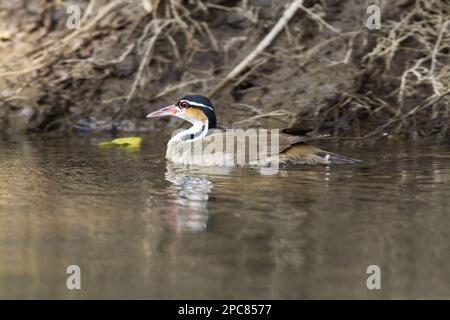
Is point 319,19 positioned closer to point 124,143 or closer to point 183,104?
point 183,104

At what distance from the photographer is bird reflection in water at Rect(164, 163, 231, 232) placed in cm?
688

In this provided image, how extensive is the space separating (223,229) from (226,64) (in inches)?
251

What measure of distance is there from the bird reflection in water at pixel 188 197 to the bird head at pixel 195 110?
1021 millimetres

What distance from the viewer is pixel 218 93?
1238 centimetres

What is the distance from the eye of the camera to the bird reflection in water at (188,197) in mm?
6883

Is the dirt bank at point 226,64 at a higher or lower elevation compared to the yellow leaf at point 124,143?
higher

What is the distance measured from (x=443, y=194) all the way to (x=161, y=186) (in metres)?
2.50

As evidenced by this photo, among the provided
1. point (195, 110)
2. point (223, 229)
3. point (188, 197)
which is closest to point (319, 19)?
point (195, 110)

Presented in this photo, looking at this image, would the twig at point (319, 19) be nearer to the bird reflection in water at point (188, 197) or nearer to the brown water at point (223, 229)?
the brown water at point (223, 229)

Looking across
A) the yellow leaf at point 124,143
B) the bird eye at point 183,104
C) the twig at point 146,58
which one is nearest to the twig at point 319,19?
the twig at point 146,58

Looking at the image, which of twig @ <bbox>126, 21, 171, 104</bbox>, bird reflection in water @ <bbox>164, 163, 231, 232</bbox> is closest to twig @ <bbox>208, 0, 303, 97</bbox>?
twig @ <bbox>126, 21, 171, 104</bbox>

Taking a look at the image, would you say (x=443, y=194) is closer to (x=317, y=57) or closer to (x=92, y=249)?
(x=92, y=249)

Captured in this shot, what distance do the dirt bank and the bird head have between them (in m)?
1.22
